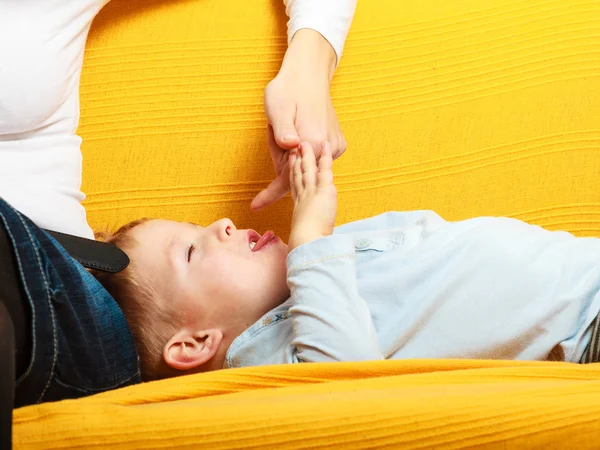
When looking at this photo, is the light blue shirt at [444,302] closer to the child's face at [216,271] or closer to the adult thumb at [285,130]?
the child's face at [216,271]

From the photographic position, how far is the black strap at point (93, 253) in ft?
2.69

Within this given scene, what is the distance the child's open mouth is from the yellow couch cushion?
12 centimetres

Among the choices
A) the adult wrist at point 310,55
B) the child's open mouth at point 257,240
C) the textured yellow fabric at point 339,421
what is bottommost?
the textured yellow fabric at point 339,421

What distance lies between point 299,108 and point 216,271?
26 centimetres

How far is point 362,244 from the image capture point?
0.98m

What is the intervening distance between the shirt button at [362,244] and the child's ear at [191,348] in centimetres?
22

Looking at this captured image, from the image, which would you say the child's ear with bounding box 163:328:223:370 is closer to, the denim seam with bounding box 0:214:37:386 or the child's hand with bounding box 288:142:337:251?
the child's hand with bounding box 288:142:337:251

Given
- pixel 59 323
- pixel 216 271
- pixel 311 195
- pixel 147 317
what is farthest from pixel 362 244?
pixel 59 323

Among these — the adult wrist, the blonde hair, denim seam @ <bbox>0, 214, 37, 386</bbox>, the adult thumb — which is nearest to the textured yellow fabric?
denim seam @ <bbox>0, 214, 37, 386</bbox>

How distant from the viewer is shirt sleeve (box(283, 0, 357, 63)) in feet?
3.64

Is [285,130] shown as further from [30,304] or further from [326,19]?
[30,304]

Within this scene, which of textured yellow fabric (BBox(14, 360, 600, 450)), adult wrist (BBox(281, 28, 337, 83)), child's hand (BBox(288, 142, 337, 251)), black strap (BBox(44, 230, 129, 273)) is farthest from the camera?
adult wrist (BBox(281, 28, 337, 83))

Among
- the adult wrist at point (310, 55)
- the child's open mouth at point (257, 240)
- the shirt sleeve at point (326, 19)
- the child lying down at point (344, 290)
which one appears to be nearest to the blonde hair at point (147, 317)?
the child lying down at point (344, 290)

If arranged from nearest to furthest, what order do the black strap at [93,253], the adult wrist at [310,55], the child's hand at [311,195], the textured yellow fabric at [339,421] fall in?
the textured yellow fabric at [339,421], the black strap at [93,253], the child's hand at [311,195], the adult wrist at [310,55]
